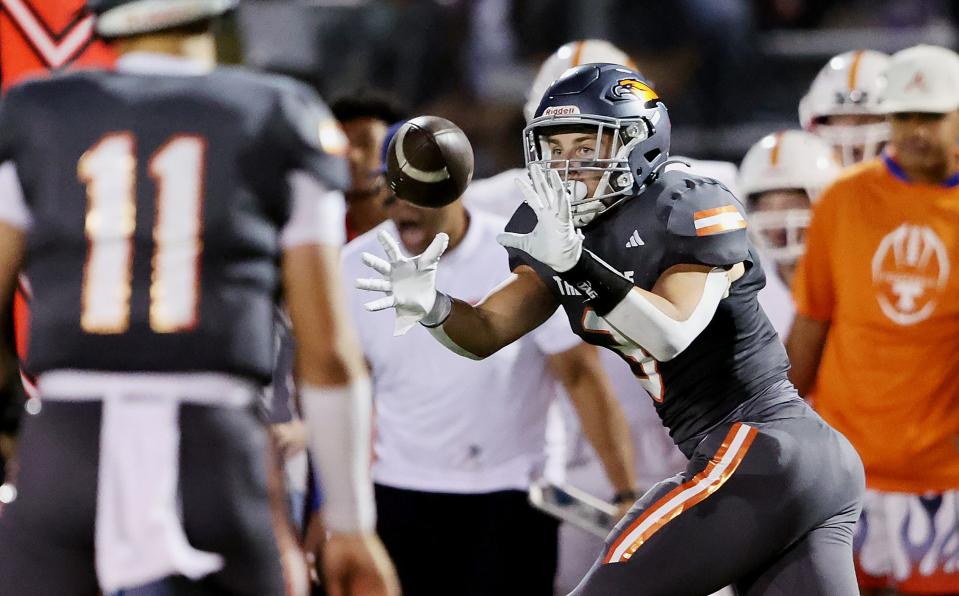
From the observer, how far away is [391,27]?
9.05 metres

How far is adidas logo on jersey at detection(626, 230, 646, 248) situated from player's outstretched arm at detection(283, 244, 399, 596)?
895 millimetres

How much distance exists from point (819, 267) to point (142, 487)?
9.68 feet

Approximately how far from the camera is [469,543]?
421cm

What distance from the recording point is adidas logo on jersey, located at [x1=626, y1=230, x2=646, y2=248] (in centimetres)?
→ 315

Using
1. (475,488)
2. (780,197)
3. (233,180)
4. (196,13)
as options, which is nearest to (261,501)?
(233,180)

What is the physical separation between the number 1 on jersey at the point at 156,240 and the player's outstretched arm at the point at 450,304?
572 millimetres

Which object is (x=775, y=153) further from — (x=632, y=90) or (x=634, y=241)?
(x=634, y=241)

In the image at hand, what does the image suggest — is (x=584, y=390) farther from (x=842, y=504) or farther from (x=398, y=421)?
(x=842, y=504)

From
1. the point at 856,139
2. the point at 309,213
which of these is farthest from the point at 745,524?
the point at 856,139

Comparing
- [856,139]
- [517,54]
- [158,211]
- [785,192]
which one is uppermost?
[158,211]

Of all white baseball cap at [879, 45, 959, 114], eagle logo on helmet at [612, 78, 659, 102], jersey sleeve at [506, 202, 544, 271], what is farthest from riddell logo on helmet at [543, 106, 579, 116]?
white baseball cap at [879, 45, 959, 114]

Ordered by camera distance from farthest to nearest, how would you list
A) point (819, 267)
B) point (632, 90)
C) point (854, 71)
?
point (854, 71) → point (819, 267) → point (632, 90)

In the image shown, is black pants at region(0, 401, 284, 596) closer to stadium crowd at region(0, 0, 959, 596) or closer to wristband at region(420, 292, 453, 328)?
stadium crowd at region(0, 0, 959, 596)

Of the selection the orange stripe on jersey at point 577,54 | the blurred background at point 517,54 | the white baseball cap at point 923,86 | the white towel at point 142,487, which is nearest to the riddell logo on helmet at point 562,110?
the white towel at point 142,487
